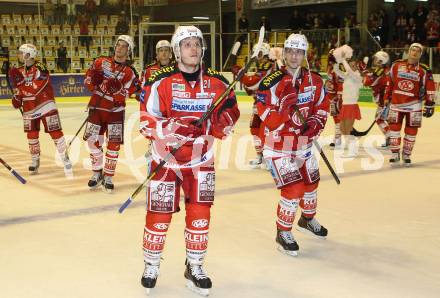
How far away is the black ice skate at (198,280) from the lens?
3539mm

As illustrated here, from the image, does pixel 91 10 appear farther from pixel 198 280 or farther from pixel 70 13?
pixel 198 280

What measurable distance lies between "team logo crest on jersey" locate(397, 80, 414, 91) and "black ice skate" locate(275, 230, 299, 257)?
4025 mm

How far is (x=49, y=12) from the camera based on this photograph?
2023 centimetres

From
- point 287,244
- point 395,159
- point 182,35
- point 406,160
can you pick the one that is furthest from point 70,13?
point 182,35

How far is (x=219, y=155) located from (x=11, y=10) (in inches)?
591

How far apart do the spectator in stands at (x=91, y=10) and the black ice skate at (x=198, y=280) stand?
743 inches

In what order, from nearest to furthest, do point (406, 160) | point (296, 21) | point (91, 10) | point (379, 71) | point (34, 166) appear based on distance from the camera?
point (34, 166), point (406, 160), point (379, 71), point (296, 21), point (91, 10)

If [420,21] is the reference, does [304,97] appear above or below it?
below

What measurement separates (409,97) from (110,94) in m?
3.76

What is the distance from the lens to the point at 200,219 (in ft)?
11.5

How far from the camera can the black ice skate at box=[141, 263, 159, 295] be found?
355 centimetres

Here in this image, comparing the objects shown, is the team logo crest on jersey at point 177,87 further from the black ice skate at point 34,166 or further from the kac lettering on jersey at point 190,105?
the black ice skate at point 34,166

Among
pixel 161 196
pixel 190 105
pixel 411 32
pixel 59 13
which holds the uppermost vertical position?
pixel 59 13

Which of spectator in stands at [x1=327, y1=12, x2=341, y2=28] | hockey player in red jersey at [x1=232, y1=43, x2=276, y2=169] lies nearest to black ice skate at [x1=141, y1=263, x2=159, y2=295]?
hockey player in red jersey at [x1=232, y1=43, x2=276, y2=169]
